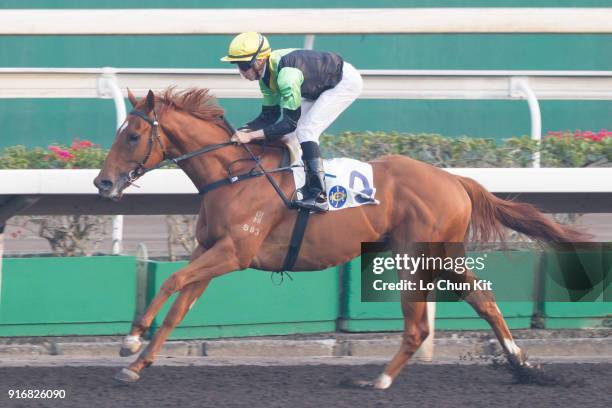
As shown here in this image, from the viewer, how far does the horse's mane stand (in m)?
5.80

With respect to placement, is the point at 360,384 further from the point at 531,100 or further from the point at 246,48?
the point at 531,100

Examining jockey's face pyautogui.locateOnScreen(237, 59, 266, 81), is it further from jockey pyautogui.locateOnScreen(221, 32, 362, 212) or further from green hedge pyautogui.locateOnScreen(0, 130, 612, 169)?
green hedge pyautogui.locateOnScreen(0, 130, 612, 169)

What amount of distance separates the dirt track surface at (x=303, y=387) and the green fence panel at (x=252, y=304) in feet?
1.98

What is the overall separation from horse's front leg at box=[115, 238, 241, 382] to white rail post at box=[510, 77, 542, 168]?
2475 mm

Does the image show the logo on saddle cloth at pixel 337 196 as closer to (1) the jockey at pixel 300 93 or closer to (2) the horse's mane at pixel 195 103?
(1) the jockey at pixel 300 93

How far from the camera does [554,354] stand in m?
6.85

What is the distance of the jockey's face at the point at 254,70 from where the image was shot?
5.62 meters

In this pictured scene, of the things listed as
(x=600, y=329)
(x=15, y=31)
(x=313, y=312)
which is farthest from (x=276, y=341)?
(x=15, y=31)

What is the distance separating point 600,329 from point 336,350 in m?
1.81

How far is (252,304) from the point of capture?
22.0 feet

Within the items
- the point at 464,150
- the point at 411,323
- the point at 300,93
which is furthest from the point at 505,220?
the point at 300,93

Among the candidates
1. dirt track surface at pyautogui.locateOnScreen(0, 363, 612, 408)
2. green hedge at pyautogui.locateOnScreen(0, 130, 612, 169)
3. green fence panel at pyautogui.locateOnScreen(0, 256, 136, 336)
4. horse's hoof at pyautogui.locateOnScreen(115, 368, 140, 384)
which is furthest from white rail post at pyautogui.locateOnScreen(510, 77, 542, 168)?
horse's hoof at pyautogui.locateOnScreen(115, 368, 140, 384)

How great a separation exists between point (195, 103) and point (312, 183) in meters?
0.83

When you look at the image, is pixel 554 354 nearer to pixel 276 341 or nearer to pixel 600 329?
pixel 600 329
